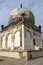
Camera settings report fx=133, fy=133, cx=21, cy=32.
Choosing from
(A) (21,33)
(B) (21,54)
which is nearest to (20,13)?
(A) (21,33)

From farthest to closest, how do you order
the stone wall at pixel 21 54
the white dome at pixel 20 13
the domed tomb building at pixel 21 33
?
1. the white dome at pixel 20 13
2. the domed tomb building at pixel 21 33
3. the stone wall at pixel 21 54

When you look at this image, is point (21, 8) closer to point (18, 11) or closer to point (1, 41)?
point (18, 11)

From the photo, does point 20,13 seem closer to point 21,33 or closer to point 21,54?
point 21,33

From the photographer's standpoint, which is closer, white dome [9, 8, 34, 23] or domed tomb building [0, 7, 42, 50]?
domed tomb building [0, 7, 42, 50]

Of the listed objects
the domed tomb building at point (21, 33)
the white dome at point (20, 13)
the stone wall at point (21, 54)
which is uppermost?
the white dome at point (20, 13)

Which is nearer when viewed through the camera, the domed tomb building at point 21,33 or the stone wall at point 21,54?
the stone wall at point 21,54

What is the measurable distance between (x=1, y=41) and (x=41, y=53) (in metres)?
12.3

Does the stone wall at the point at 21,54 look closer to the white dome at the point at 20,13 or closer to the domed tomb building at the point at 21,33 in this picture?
the domed tomb building at the point at 21,33

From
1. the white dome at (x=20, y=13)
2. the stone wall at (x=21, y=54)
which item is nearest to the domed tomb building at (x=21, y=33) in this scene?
the white dome at (x=20, y=13)

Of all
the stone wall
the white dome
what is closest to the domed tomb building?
the white dome

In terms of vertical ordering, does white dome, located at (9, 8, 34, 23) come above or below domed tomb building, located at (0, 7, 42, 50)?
above

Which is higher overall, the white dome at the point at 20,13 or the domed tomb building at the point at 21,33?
the white dome at the point at 20,13

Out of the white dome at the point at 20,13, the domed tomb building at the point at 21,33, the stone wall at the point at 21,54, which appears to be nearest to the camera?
the stone wall at the point at 21,54

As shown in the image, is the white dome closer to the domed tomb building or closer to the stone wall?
the domed tomb building
